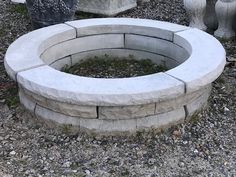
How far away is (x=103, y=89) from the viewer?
2.94m

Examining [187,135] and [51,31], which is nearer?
[187,135]

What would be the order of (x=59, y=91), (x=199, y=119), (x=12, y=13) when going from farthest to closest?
(x=12, y=13) → (x=199, y=119) → (x=59, y=91)

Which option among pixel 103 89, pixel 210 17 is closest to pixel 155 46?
pixel 103 89

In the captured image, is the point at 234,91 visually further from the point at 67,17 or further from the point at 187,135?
the point at 67,17

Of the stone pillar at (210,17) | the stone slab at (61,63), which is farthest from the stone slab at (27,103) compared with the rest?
the stone pillar at (210,17)

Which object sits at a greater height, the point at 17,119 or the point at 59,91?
the point at 59,91

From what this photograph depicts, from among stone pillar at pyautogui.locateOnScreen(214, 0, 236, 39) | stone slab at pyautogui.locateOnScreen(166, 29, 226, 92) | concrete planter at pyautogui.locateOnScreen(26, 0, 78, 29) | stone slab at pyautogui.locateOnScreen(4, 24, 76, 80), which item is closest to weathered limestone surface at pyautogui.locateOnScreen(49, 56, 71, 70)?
stone slab at pyautogui.locateOnScreen(4, 24, 76, 80)

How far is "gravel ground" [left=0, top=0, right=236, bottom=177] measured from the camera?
286 centimetres

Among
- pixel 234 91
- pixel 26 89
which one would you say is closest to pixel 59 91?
pixel 26 89

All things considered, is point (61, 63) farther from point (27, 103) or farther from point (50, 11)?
point (50, 11)

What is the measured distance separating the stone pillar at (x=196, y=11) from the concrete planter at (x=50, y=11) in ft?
4.65

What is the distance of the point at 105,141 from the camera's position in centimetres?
313

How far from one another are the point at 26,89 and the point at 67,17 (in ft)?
6.02

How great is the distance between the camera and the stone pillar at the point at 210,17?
5.43 m
